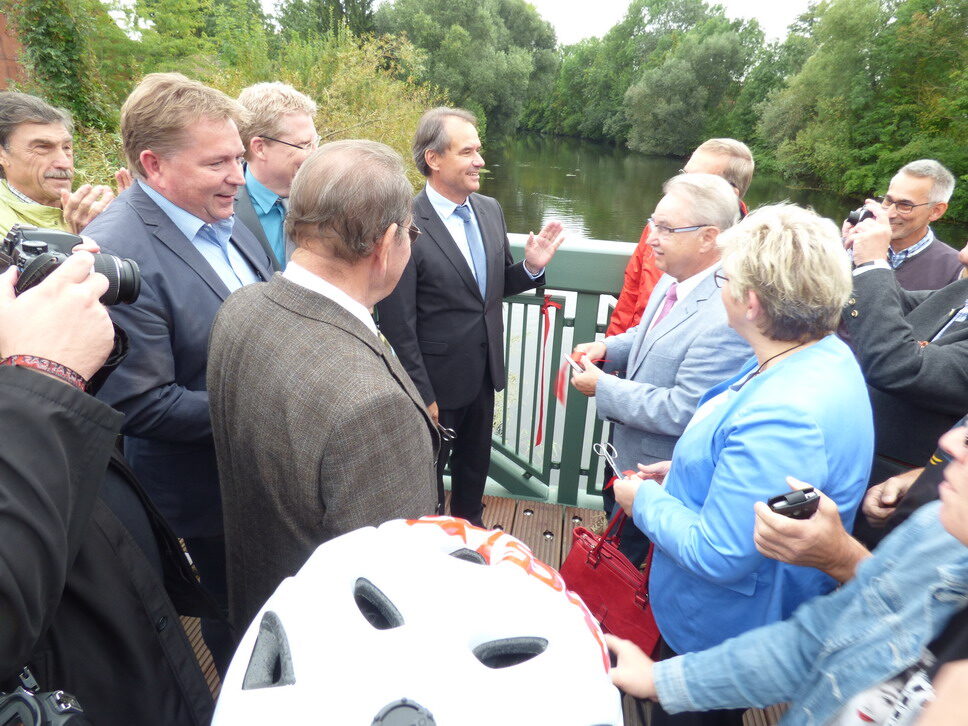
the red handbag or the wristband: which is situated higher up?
the wristband

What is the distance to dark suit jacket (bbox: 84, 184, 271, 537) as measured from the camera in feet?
5.77

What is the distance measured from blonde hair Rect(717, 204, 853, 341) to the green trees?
25877 millimetres

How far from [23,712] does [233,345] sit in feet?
2.52

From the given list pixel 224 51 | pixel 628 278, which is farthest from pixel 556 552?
pixel 224 51

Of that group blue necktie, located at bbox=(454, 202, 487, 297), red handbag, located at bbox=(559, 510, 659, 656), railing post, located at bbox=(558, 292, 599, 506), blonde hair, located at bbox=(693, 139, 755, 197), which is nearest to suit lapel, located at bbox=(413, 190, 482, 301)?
blue necktie, located at bbox=(454, 202, 487, 297)

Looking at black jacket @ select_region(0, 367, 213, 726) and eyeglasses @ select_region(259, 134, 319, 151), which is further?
eyeglasses @ select_region(259, 134, 319, 151)

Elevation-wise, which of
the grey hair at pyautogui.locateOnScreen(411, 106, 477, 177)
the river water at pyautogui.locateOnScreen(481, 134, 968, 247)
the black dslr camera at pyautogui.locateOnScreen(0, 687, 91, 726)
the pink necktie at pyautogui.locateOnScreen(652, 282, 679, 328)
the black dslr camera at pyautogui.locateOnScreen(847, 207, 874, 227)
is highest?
the grey hair at pyautogui.locateOnScreen(411, 106, 477, 177)

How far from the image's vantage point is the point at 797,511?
1249 millimetres

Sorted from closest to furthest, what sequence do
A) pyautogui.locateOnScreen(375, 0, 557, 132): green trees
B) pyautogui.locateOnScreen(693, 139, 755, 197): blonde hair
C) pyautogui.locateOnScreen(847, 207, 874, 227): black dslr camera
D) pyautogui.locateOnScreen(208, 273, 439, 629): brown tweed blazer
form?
pyautogui.locateOnScreen(208, 273, 439, 629): brown tweed blazer, pyautogui.locateOnScreen(847, 207, 874, 227): black dslr camera, pyautogui.locateOnScreen(693, 139, 755, 197): blonde hair, pyautogui.locateOnScreen(375, 0, 557, 132): green trees

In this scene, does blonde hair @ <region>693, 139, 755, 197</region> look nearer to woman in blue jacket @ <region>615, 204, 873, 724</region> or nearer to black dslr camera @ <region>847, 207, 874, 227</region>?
black dslr camera @ <region>847, 207, 874, 227</region>

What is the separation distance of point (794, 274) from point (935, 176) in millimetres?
2995

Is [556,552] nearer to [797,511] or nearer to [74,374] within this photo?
[797,511]

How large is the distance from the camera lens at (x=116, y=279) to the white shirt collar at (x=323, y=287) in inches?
12.6

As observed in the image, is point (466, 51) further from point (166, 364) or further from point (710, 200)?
point (166, 364)
